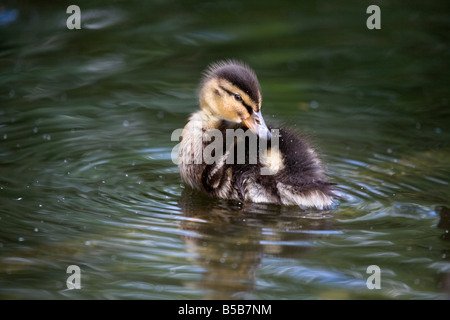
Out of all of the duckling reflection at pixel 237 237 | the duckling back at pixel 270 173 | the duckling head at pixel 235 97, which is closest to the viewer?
the duckling reflection at pixel 237 237

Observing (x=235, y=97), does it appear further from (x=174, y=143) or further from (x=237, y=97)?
(x=174, y=143)

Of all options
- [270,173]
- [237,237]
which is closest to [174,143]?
[270,173]

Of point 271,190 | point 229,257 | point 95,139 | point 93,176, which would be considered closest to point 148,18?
point 95,139

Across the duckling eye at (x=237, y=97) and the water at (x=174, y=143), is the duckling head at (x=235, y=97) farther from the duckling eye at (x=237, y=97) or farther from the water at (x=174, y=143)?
the water at (x=174, y=143)

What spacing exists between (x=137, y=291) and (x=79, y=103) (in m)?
2.74

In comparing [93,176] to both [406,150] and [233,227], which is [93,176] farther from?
[406,150]

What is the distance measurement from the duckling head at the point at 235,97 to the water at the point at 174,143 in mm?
374

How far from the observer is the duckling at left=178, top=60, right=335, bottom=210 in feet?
13.9

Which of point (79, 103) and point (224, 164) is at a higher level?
point (79, 103)

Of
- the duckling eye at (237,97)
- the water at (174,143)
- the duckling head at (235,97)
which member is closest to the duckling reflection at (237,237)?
the water at (174,143)

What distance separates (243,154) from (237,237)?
67 centimetres

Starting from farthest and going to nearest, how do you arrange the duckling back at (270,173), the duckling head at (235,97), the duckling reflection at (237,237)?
the duckling head at (235,97) < the duckling back at (270,173) < the duckling reflection at (237,237)

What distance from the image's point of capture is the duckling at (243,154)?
4227mm

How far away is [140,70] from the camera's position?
6.46m
